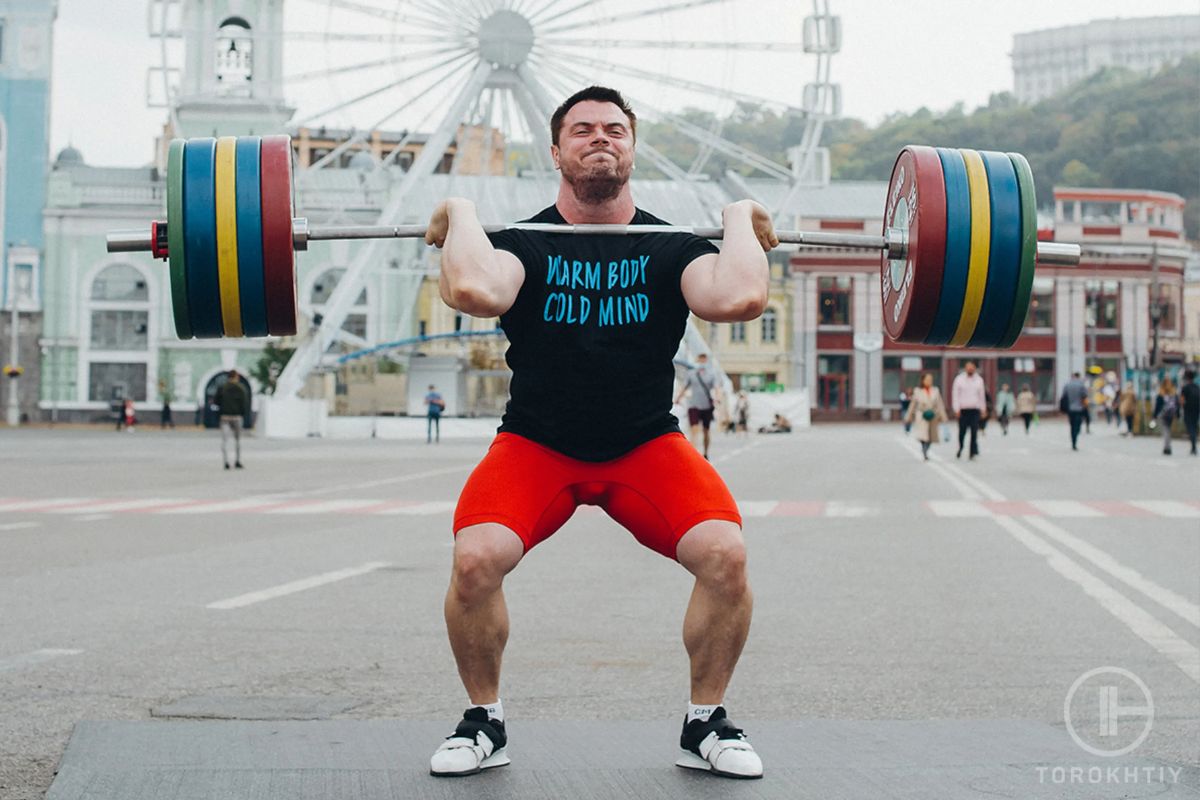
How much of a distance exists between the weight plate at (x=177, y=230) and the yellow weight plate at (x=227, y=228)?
0.12 meters

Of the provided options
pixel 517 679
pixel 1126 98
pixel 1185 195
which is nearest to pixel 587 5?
pixel 517 679

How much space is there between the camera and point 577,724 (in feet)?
17.7

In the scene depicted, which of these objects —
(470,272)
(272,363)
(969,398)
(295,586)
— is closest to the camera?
→ (470,272)

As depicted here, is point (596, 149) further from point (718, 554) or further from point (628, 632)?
point (628, 632)

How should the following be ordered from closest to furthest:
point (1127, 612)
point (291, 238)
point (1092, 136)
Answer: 1. point (291, 238)
2. point (1127, 612)
3. point (1092, 136)

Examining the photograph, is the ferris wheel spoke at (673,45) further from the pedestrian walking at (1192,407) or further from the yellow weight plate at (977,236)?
the yellow weight plate at (977,236)

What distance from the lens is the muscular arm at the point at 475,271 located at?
14.5ft

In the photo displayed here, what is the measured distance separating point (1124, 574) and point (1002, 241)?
5.64 meters

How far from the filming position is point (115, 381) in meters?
71.2

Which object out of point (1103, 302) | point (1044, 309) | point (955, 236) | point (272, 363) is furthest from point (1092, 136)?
point (955, 236)

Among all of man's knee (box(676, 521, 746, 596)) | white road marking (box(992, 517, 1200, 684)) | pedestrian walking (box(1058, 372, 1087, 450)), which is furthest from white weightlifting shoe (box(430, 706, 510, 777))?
pedestrian walking (box(1058, 372, 1087, 450))

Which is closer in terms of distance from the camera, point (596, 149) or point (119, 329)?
point (596, 149)

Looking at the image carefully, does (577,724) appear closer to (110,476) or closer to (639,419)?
(639,419)

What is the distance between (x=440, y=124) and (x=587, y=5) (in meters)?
4.53
